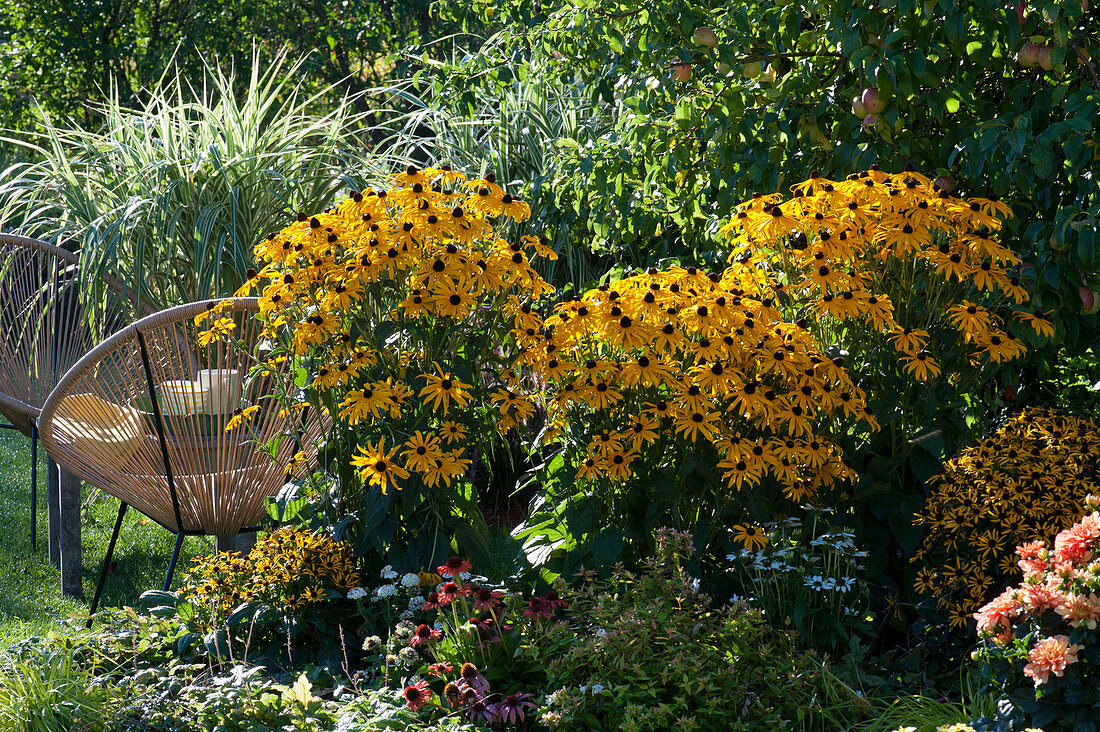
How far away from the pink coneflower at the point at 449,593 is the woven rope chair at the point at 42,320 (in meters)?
2.40

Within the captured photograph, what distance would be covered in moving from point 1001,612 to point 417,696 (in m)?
1.02

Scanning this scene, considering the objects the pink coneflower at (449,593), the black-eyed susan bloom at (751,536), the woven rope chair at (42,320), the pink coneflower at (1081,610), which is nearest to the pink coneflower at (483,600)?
the pink coneflower at (449,593)

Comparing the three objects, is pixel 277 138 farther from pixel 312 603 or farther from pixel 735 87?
pixel 312 603

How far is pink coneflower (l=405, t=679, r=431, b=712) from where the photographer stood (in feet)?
6.18

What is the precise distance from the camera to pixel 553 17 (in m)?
3.11

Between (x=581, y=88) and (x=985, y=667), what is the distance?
298 centimetres

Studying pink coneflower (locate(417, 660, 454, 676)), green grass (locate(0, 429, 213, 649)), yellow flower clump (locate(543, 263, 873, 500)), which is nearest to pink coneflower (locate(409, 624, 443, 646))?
pink coneflower (locate(417, 660, 454, 676))

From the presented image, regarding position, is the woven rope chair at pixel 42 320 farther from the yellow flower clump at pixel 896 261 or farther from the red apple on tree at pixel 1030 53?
the red apple on tree at pixel 1030 53

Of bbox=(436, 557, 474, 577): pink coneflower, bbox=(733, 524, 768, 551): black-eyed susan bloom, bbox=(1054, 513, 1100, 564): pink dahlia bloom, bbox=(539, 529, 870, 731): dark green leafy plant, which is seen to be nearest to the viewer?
bbox=(1054, 513, 1100, 564): pink dahlia bloom

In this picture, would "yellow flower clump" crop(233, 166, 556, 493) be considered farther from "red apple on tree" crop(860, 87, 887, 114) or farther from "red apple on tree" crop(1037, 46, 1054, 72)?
"red apple on tree" crop(1037, 46, 1054, 72)

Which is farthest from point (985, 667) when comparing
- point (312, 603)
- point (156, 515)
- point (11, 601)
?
point (11, 601)

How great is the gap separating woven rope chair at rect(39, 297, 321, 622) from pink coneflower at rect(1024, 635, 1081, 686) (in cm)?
175

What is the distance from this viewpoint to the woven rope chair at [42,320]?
399 centimetres

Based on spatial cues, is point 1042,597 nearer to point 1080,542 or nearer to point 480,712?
point 1080,542
